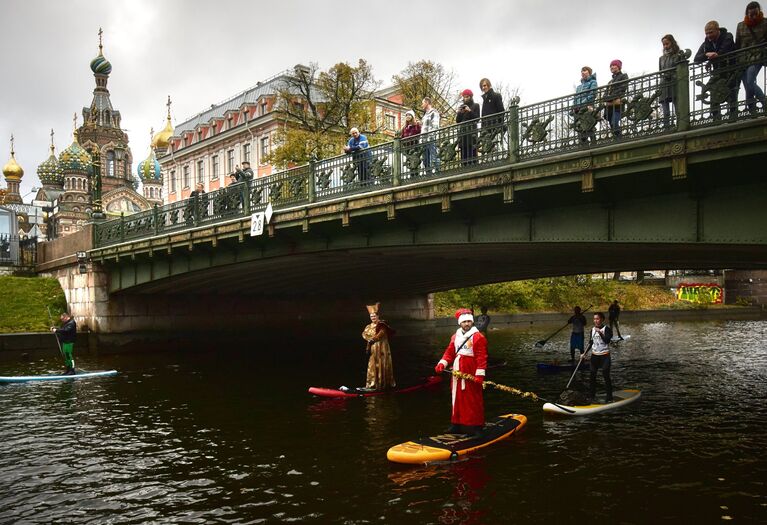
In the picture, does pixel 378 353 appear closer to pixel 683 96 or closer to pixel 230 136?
pixel 683 96

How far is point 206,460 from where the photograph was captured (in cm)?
1138

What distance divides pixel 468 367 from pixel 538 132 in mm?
5531

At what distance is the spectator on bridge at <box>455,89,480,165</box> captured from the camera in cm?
1489

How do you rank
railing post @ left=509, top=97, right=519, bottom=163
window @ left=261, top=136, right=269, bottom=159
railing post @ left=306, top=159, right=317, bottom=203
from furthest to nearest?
window @ left=261, top=136, right=269, bottom=159 → railing post @ left=306, top=159, right=317, bottom=203 → railing post @ left=509, top=97, right=519, bottom=163

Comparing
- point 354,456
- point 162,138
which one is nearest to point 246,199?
point 354,456

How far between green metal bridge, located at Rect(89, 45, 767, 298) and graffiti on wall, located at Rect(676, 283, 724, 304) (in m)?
43.8

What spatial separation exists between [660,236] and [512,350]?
1837 cm

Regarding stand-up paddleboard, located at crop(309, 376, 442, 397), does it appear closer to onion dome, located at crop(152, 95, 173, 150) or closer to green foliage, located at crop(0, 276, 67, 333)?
green foliage, located at crop(0, 276, 67, 333)

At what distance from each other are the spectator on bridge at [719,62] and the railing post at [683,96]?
241 mm

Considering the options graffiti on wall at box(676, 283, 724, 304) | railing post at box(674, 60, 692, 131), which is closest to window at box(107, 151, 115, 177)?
graffiti on wall at box(676, 283, 724, 304)

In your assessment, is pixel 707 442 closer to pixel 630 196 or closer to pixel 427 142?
pixel 630 196

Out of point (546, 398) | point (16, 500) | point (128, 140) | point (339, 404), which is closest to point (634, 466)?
point (546, 398)

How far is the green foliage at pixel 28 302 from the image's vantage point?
96.2ft

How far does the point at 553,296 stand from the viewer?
5653 centimetres
